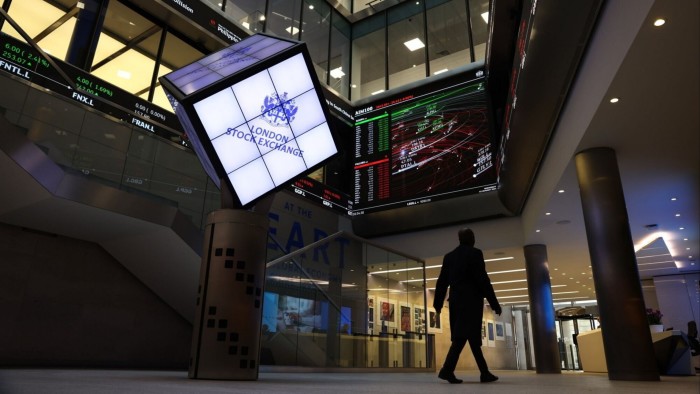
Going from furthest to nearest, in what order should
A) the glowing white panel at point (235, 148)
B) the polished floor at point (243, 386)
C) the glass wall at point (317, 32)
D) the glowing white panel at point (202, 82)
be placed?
the glass wall at point (317, 32) → the glowing white panel at point (235, 148) → the glowing white panel at point (202, 82) → the polished floor at point (243, 386)

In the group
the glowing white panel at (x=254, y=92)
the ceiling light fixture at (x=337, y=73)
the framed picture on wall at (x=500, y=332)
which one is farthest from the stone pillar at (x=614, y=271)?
the framed picture on wall at (x=500, y=332)

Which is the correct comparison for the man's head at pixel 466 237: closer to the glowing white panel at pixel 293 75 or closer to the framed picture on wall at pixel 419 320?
the glowing white panel at pixel 293 75

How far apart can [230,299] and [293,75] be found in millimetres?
2199

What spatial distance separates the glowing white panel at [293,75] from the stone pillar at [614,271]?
4.37 meters

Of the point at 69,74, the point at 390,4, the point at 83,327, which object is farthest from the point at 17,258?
the point at 390,4

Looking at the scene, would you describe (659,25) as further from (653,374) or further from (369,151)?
(369,151)

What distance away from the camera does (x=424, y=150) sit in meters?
12.0

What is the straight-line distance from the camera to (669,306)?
51.5 feet

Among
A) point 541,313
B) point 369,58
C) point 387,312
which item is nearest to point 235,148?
point 387,312

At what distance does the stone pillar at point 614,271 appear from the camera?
5586 mm

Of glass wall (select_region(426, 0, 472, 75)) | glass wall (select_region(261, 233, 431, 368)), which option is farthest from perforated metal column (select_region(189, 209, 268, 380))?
glass wall (select_region(426, 0, 472, 75))

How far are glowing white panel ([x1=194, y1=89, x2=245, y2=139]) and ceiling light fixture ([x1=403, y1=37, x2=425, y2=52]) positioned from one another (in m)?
12.8

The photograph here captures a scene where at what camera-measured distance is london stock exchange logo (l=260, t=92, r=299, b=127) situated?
4309mm

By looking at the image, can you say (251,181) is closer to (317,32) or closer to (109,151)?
(109,151)
